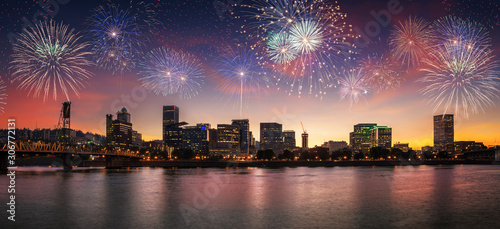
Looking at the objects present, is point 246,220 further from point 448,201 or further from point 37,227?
point 448,201

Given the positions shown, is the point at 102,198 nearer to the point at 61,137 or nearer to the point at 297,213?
the point at 297,213

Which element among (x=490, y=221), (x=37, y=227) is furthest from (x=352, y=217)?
(x=37, y=227)

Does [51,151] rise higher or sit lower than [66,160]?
higher

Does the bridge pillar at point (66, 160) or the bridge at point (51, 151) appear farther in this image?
the bridge pillar at point (66, 160)

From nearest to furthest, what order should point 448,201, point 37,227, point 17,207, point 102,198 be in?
point 37,227 < point 17,207 < point 448,201 < point 102,198

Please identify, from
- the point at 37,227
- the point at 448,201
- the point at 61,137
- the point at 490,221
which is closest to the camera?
the point at 37,227

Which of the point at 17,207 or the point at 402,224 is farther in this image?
the point at 17,207

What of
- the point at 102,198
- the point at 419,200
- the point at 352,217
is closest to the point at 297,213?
the point at 352,217

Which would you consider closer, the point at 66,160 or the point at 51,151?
the point at 51,151

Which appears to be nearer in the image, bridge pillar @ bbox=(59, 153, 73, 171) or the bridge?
the bridge
